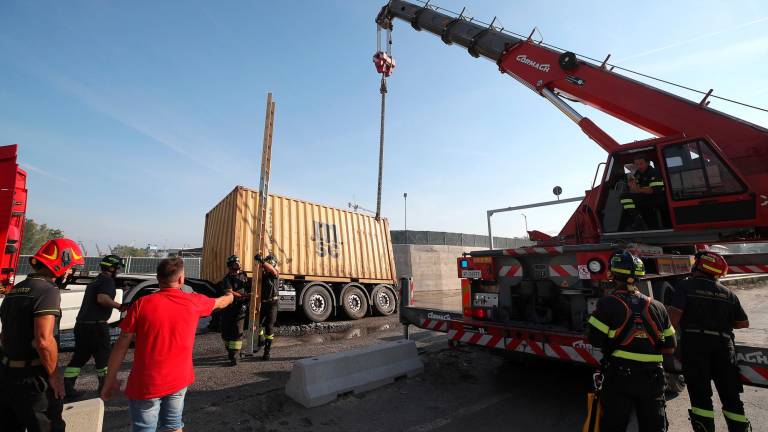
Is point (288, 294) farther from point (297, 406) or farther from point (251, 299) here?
point (297, 406)

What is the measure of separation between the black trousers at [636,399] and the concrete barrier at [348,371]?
2.51 metres

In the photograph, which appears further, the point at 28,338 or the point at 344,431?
the point at 344,431

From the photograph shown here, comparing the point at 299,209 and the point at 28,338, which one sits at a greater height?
the point at 299,209

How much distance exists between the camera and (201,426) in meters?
3.47

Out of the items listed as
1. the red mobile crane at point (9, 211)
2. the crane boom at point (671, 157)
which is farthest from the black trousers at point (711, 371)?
the red mobile crane at point (9, 211)

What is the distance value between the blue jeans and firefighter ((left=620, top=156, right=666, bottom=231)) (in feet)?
17.2

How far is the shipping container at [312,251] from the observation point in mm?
9055

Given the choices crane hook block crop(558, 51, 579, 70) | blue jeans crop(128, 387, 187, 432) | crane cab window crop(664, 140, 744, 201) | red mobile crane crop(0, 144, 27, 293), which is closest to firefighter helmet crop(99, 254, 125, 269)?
blue jeans crop(128, 387, 187, 432)

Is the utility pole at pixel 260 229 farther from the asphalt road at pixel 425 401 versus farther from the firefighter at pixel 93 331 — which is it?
the firefighter at pixel 93 331

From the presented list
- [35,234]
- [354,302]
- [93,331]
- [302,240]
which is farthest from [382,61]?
[35,234]

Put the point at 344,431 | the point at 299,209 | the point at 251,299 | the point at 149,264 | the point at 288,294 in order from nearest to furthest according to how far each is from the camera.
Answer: the point at 344,431 → the point at 251,299 → the point at 288,294 → the point at 299,209 → the point at 149,264

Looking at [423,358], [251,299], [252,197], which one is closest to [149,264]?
[252,197]

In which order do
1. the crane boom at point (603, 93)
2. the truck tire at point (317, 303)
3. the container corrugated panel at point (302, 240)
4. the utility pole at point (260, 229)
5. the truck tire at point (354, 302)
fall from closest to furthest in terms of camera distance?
the crane boom at point (603, 93)
the utility pole at point (260, 229)
the container corrugated panel at point (302, 240)
the truck tire at point (317, 303)
the truck tire at point (354, 302)

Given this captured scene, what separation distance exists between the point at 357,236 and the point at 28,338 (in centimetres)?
901
